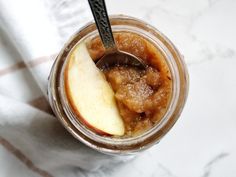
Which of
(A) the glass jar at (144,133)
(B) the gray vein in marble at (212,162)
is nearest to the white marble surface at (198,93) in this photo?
(B) the gray vein in marble at (212,162)

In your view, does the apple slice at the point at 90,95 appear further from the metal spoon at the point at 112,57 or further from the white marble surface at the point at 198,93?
the white marble surface at the point at 198,93

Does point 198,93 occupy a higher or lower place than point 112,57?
lower

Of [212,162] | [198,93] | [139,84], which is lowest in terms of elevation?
[212,162]

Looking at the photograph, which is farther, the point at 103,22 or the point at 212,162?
the point at 212,162

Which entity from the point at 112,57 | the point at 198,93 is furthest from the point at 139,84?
the point at 198,93

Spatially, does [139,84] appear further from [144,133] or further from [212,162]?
[212,162]

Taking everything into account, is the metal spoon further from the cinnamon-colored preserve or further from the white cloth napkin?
the white cloth napkin
